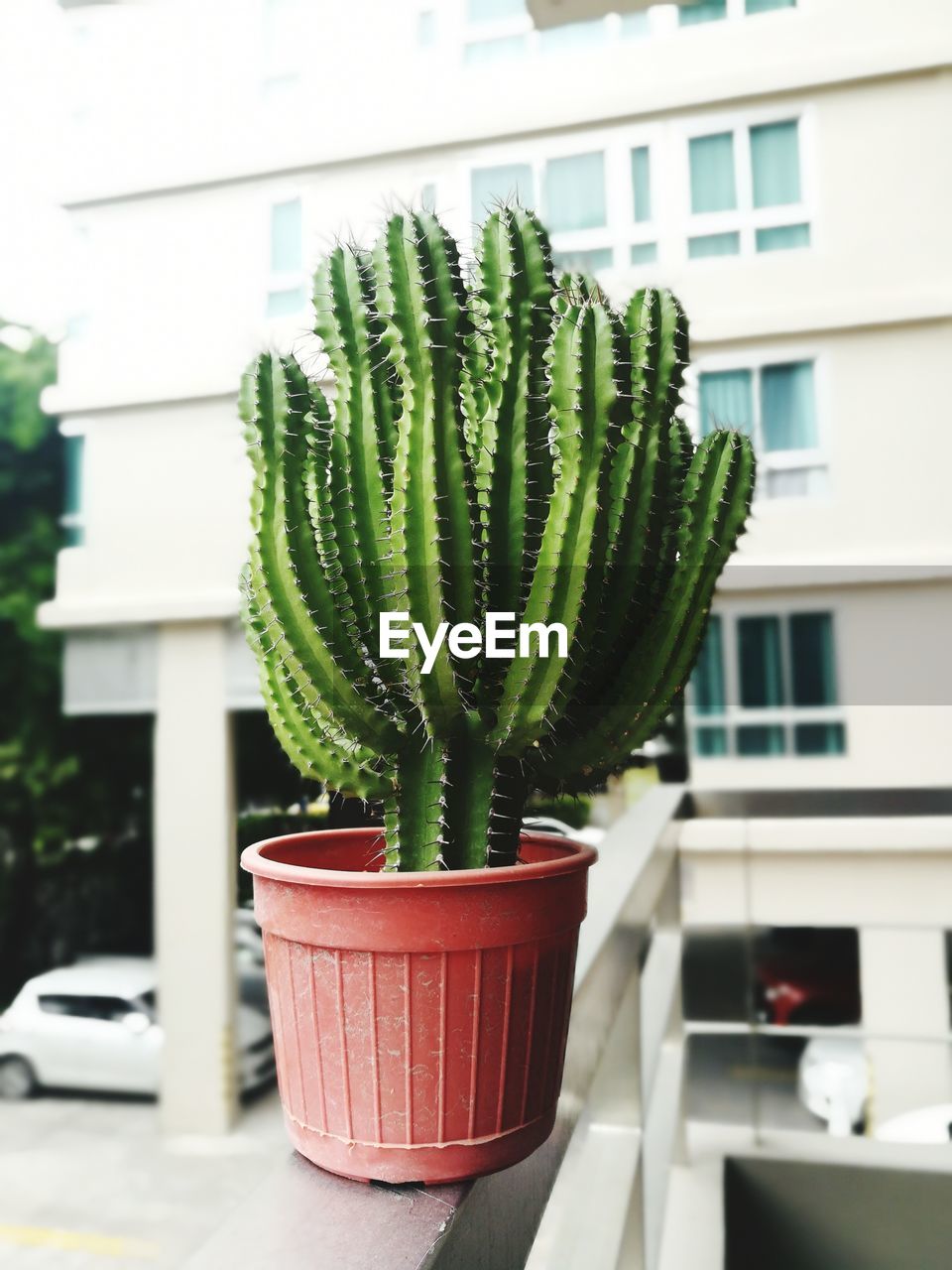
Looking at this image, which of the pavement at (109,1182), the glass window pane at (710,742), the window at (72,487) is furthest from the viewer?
the pavement at (109,1182)

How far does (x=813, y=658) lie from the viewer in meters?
2.38

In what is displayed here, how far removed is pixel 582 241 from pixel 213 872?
2610 millimetres

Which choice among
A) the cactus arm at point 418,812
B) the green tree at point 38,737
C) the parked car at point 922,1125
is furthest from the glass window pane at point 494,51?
the parked car at point 922,1125

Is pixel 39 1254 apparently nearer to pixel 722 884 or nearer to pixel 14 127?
pixel 722 884

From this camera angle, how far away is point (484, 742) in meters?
0.33

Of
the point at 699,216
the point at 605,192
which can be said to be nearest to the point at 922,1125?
the point at 699,216

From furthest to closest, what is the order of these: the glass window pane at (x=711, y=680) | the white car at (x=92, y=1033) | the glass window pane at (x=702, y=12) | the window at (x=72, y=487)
A: the white car at (x=92, y=1033)
the window at (x=72, y=487)
the glass window pane at (x=711, y=680)
the glass window pane at (x=702, y=12)

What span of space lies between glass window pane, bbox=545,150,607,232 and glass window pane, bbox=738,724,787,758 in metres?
1.46

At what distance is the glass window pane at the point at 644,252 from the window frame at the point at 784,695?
3.09 ft

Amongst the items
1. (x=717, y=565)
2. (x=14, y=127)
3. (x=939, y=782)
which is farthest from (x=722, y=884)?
(x=14, y=127)

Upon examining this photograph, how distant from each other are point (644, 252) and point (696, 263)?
0.45ft

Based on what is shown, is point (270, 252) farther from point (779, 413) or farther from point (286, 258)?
point (779, 413)

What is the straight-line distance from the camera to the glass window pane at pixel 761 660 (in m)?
2.45

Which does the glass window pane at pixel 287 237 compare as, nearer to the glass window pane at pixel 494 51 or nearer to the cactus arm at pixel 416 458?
the glass window pane at pixel 494 51
